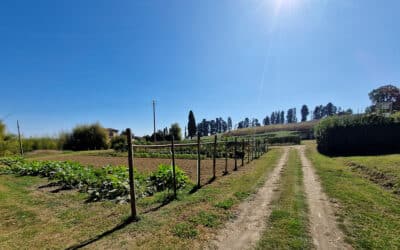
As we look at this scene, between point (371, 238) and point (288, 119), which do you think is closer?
point (371, 238)

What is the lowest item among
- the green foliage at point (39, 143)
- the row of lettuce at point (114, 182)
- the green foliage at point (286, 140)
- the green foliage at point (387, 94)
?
the green foliage at point (286, 140)

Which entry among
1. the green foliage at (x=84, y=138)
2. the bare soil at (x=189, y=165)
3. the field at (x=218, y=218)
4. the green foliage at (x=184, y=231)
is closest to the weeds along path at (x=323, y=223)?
the field at (x=218, y=218)

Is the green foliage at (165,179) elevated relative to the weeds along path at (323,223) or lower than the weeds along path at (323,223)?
elevated

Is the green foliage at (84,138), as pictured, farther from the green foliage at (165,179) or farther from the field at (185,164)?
the green foliage at (165,179)

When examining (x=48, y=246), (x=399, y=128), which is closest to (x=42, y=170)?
(x=48, y=246)

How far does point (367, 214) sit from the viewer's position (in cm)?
484

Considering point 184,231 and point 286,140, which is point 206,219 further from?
point 286,140

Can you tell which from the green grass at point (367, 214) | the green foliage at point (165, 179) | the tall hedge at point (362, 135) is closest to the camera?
the green grass at point (367, 214)

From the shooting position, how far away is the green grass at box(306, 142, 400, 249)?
3.67 meters

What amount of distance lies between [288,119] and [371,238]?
447 ft

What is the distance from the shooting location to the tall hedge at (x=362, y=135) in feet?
63.3

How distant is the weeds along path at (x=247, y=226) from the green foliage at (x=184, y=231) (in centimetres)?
47

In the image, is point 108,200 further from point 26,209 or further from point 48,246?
point 48,246

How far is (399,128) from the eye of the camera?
62.9 feet
